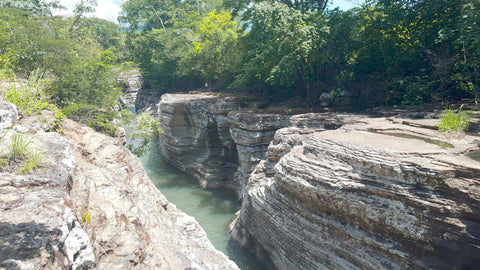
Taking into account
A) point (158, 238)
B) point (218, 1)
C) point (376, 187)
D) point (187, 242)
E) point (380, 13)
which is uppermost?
point (218, 1)

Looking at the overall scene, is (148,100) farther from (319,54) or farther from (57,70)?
(319,54)

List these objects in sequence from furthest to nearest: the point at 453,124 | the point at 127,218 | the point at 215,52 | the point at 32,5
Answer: the point at 215,52 → the point at 32,5 → the point at 453,124 → the point at 127,218

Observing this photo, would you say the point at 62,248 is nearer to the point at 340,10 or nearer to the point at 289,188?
the point at 289,188

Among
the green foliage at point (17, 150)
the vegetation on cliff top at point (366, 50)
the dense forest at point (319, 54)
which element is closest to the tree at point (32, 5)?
the dense forest at point (319, 54)

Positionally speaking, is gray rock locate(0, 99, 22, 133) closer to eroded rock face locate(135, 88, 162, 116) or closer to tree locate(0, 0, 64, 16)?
tree locate(0, 0, 64, 16)

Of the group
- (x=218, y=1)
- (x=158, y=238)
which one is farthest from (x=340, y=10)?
(x=218, y=1)

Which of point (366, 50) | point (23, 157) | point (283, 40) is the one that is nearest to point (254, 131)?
point (283, 40)

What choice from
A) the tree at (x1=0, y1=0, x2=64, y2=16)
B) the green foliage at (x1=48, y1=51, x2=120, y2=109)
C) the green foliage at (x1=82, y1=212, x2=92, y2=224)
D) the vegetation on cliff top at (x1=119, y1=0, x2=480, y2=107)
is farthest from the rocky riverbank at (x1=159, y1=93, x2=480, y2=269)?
the tree at (x1=0, y1=0, x2=64, y2=16)

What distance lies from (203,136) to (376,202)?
33.5 ft

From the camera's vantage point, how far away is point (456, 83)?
28.4 ft

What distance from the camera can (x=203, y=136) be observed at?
14117 mm

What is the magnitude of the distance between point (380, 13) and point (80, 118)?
10484 mm

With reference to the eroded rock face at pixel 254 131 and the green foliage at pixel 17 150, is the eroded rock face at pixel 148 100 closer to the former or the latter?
the eroded rock face at pixel 254 131

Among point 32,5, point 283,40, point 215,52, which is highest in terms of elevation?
point 32,5
